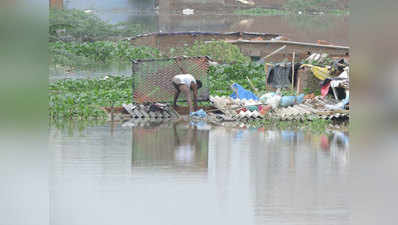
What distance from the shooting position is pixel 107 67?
59.0 ft

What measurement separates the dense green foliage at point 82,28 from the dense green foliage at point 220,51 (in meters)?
4.43

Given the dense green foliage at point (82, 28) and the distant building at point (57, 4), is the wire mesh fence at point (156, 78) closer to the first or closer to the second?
the dense green foliage at point (82, 28)

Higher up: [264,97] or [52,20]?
[52,20]

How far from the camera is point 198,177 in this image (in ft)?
21.0

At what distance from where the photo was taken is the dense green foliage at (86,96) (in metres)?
11.9

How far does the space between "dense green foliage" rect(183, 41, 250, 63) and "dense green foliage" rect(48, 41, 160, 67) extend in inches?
36.9

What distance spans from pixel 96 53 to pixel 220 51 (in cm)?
312

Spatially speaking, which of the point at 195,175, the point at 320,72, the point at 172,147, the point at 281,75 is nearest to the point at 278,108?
the point at 320,72

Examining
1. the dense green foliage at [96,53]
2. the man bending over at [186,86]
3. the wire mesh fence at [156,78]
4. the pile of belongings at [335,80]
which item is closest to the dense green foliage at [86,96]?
the wire mesh fence at [156,78]

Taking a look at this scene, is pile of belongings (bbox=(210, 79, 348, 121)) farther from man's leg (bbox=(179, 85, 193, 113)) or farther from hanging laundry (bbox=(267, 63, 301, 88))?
hanging laundry (bbox=(267, 63, 301, 88))

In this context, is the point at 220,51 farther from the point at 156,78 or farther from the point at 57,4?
the point at 57,4
